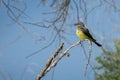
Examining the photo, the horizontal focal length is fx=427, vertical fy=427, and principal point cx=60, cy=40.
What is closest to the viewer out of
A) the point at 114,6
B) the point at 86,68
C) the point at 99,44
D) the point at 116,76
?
the point at 86,68

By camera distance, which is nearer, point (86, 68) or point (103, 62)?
point (86, 68)

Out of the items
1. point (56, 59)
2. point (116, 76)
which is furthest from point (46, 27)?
point (116, 76)

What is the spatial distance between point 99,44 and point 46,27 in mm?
432

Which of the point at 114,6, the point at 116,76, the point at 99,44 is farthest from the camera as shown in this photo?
the point at 116,76

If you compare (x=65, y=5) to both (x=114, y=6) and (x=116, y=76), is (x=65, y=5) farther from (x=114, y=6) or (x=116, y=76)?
(x=116, y=76)

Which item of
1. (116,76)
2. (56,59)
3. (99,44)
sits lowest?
(116,76)

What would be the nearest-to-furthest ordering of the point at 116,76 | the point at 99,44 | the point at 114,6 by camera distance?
the point at 99,44 < the point at 114,6 < the point at 116,76

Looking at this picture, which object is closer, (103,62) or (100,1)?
(100,1)

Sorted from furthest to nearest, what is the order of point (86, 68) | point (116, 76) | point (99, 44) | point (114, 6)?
point (116, 76)
point (114, 6)
point (99, 44)
point (86, 68)

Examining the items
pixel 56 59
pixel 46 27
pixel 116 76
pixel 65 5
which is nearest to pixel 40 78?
pixel 56 59

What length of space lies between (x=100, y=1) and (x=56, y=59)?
0.79m

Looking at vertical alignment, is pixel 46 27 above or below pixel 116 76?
Answer: above

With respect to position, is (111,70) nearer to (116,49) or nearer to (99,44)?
(116,49)

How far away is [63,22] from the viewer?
11.1 ft
